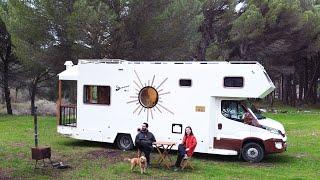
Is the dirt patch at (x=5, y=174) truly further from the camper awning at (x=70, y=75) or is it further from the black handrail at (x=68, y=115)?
the camper awning at (x=70, y=75)

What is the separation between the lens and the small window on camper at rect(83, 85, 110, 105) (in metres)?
15.4

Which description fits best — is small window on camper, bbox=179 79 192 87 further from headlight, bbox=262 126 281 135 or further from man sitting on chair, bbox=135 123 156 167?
headlight, bbox=262 126 281 135

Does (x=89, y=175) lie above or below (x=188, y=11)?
below

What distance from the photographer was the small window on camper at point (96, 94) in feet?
50.6

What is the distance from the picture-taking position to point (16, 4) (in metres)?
23.7

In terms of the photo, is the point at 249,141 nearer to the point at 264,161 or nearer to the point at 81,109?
the point at 264,161

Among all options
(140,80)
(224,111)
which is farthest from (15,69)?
(224,111)

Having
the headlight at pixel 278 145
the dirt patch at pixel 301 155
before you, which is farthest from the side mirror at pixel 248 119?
the dirt patch at pixel 301 155

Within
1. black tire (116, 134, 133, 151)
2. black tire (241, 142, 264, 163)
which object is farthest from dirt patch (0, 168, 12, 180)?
black tire (241, 142, 264, 163)

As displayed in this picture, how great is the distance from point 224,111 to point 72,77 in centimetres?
533

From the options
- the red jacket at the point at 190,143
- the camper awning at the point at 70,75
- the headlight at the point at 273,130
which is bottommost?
the red jacket at the point at 190,143

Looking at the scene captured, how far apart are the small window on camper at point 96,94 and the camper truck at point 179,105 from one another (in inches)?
0.7

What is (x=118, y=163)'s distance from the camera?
42.5 feet

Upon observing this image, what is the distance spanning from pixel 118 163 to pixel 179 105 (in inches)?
101
